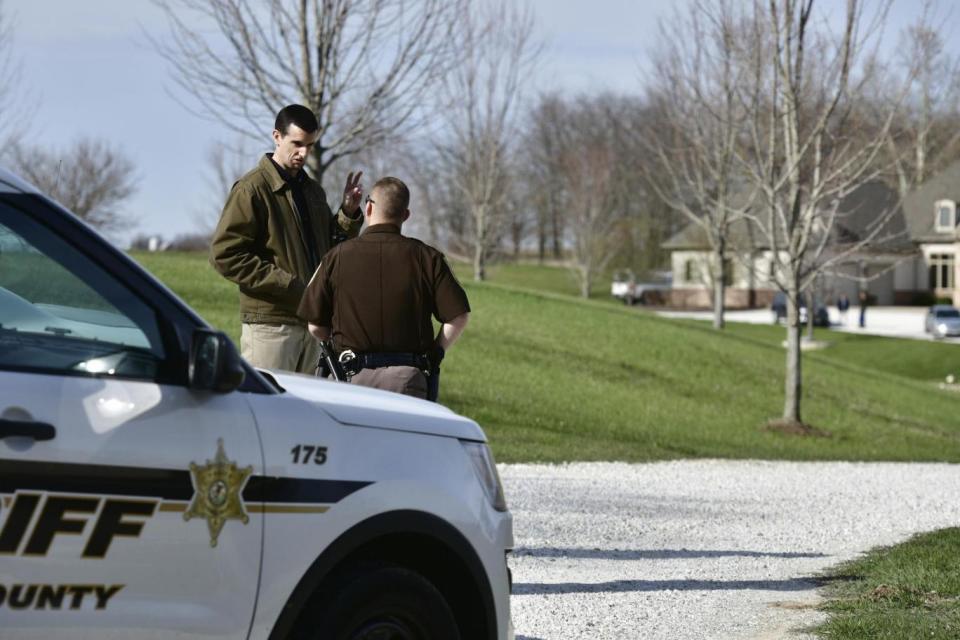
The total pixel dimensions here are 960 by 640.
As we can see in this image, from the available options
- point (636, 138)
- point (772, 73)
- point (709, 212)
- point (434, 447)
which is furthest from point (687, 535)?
point (636, 138)

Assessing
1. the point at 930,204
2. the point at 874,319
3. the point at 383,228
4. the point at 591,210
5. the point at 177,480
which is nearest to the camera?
the point at 177,480

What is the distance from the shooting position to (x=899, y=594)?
780cm

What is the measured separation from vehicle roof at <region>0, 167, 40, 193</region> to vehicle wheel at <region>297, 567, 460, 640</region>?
138 cm

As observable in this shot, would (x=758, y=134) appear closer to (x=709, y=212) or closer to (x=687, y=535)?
(x=687, y=535)

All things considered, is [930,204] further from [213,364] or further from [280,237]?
[213,364]

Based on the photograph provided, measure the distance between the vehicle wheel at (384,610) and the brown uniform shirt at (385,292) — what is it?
7.29ft

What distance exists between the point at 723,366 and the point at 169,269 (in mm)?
11932

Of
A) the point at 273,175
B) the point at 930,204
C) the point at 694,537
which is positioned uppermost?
the point at 930,204

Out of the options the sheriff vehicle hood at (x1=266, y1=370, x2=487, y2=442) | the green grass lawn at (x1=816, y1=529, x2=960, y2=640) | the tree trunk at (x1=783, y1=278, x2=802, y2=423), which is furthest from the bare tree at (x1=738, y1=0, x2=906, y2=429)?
the sheriff vehicle hood at (x1=266, y1=370, x2=487, y2=442)

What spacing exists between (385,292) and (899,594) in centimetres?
357

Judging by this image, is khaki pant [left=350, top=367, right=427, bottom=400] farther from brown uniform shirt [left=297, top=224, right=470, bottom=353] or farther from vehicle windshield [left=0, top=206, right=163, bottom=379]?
vehicle windshield [left=0, top=206, right=163, bottom=379]

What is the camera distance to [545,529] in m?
10.1

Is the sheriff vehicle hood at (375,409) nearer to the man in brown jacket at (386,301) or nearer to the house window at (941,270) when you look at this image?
the man in brown jacket at (386,301)

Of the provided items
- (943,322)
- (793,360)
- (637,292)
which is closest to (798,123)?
(793,360)
